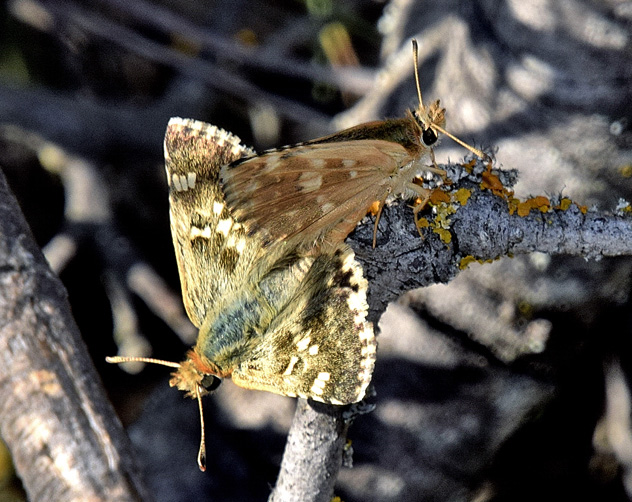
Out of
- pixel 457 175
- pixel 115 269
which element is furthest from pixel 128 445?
pixel 115 269

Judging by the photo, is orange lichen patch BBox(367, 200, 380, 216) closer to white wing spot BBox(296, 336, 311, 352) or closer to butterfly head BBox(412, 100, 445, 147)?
butterfly head BBox(412, 100, 445, 147)

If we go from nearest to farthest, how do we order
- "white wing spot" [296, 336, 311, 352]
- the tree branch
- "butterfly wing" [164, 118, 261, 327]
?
the tree branch < "white wing spot" [296, 336, 311, 352] < "butterfly wing" [164, 118, 261, 327]

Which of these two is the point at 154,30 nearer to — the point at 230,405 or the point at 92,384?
the point at 230,405

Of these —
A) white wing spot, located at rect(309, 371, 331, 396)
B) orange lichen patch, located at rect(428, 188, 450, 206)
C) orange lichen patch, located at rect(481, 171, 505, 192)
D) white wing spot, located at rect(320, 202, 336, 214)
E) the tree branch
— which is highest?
orange lichen patch, located at rect(481, 171, 505, 192)

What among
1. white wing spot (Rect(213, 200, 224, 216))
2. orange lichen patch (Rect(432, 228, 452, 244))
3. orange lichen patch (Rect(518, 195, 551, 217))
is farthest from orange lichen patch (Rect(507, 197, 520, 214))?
white wing spot (Rect(213, 200, 224, 216))

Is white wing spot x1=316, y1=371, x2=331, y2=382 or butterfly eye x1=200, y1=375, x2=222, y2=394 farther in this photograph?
butterfly eye x1=200, y1=375, x2=222, y2=394

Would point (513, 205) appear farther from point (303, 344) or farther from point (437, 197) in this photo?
point (303, 344)

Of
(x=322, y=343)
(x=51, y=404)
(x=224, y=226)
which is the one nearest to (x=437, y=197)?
(x=322, y=343)
